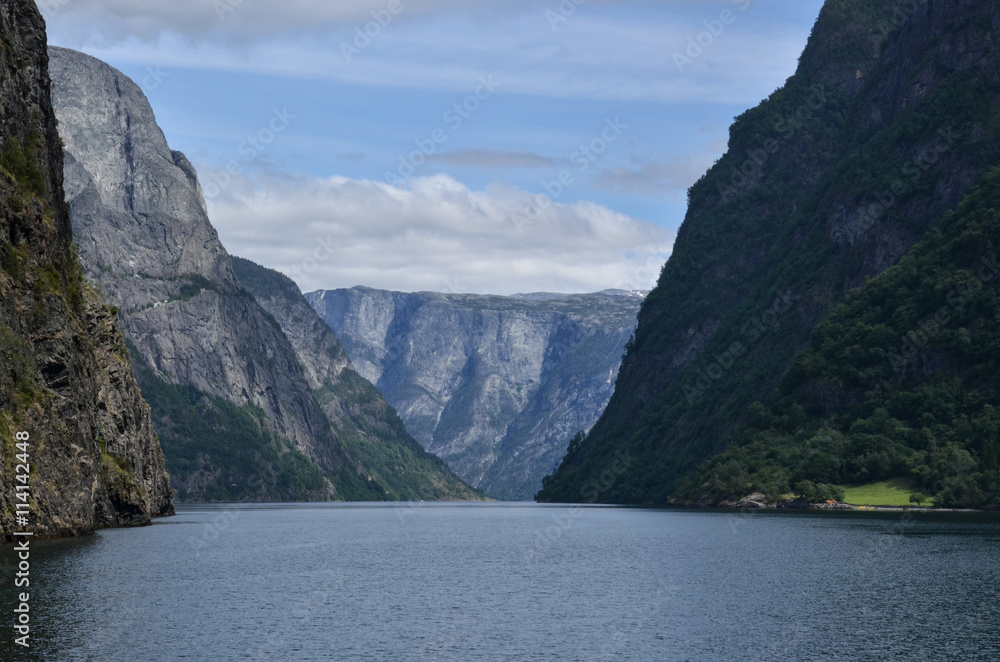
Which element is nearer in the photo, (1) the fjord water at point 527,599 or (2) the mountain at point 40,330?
(1) the fjord water at point 527,599

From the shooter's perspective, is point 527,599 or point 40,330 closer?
point 527,599

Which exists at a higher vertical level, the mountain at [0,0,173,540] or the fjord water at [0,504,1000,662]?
the mountain at [0,0,173,540]

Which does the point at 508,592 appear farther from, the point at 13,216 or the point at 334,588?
the point at 13,216

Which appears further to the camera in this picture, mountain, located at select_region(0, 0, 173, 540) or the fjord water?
mountain, located at select_region(0, 0, 173, 540)

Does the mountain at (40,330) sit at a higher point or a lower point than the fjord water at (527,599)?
higher

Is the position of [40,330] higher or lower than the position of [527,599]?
higher
